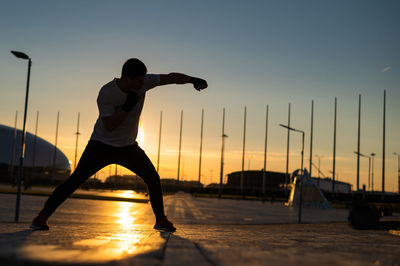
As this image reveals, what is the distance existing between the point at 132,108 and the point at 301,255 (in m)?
2.08

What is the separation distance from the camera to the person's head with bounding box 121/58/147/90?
4.18 m

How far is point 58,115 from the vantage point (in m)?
77.0

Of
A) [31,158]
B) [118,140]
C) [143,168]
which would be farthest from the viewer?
[31,158]

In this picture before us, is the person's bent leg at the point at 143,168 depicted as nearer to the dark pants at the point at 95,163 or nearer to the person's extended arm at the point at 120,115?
the dark pants at the point at 95,163

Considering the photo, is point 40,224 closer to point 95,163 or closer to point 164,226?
point 95,163

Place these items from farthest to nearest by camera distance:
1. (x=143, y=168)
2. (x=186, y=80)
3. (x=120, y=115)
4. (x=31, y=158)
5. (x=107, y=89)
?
1. (x=31, y=158)
2. (x=186, y=80)
3. (x=143, y=168)
4. (x=107, y=89)
5. (x=120, y=115)

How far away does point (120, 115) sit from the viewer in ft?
13.2

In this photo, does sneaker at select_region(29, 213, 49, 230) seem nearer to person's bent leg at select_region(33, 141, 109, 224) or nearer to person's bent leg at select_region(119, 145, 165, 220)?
person's bent leg at select_region(33, 141, 109, 224)

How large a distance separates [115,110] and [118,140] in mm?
340

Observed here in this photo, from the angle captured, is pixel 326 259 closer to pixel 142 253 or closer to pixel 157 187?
pixel 142 253

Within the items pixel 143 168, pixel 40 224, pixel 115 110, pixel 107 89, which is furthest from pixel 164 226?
pixel 107 89

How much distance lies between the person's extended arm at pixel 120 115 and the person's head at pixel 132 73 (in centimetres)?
28

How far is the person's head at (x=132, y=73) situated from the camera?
418 centimetres

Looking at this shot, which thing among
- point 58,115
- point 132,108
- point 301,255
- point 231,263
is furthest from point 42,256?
point 58,115
